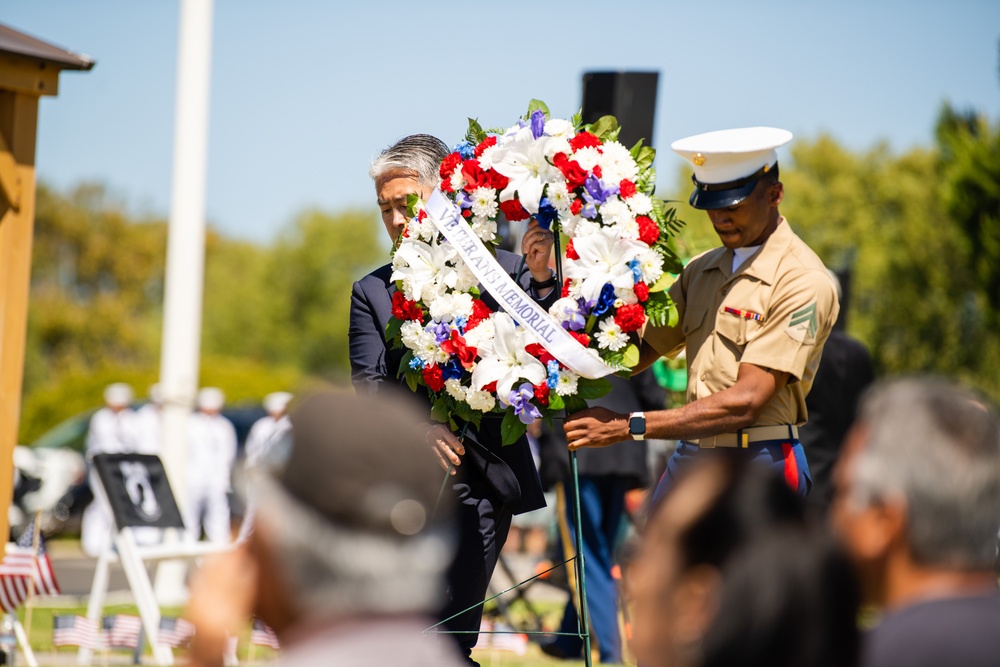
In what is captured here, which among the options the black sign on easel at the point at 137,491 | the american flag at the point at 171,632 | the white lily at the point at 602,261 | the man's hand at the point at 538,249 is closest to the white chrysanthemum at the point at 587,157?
the white lily at the point at 602,261

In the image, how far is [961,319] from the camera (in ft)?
120

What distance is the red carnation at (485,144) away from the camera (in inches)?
177

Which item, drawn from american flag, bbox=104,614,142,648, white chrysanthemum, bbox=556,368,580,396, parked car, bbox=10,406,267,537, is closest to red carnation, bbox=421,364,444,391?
white chrysanthemum, bbox=556,368,580,396

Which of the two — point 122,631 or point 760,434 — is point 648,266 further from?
point 122,631

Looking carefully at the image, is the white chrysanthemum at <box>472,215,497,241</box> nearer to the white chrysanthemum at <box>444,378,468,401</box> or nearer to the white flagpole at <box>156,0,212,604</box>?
the white chrysanthemum at <box>444,378,468,401</box>

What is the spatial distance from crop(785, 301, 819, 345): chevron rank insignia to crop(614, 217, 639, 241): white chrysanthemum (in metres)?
0.60

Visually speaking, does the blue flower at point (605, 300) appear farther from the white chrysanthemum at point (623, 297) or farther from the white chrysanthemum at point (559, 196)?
the white chrysanthemum at point (559, 196)

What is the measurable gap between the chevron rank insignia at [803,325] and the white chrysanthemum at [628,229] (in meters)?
0.60

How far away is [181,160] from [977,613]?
11631 mm

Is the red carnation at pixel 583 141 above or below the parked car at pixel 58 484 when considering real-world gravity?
above

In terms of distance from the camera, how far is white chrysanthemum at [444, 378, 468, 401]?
4418 millimetres

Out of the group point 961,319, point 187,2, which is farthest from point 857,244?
point 187,2

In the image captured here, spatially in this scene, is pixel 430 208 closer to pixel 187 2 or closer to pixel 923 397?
pixel 923 397

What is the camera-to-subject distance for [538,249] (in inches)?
180
